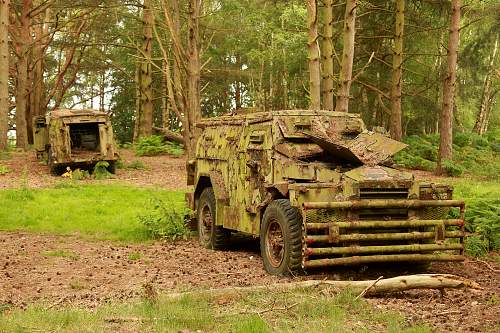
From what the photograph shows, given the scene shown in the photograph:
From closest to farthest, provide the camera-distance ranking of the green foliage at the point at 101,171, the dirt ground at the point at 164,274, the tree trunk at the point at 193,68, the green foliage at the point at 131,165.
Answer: the dirt ground at the point at 164,274 → the tree trunk at the point at 193,68 → the green foliage at the point at 101,171 → the green foliage at the point at 131,165

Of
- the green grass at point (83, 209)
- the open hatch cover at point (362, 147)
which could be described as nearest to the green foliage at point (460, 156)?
the green grass at point (83, 209)

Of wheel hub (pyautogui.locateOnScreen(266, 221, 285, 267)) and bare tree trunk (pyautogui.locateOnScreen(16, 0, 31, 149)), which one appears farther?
bare tree trunk (pyautogui.locateOnScreen(16, 0, 31, 149))

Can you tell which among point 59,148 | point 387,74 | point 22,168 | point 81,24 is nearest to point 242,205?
point 59,148

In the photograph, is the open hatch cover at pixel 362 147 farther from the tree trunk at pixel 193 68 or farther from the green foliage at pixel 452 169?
the green foliage at pixel 452 169

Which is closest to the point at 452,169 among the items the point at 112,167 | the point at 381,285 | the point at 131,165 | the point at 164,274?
the point at 131,165

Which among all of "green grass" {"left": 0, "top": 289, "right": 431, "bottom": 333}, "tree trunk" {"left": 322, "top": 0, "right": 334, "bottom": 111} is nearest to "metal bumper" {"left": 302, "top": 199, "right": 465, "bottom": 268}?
"green grass" {"left": 0, "top": 289, "right": 431, "bottom": 333}

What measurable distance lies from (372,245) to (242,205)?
2374 mm

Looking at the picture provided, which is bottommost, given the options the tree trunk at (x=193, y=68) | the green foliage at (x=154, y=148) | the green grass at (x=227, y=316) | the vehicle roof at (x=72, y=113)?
the green grass at (x=227, y=316)

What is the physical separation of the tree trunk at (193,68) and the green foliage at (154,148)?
6492mm

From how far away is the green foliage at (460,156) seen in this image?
21.2 m

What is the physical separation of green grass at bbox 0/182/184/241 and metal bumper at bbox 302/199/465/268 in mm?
4910

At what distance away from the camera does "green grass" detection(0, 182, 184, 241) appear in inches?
507

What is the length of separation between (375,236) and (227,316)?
285 centimetres

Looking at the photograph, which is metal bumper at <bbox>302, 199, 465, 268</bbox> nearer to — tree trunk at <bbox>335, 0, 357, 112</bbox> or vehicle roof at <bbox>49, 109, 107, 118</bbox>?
tree trunk at <bbox>335, 0, 357, 112</bbox>
